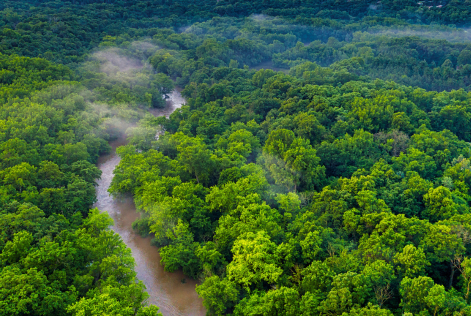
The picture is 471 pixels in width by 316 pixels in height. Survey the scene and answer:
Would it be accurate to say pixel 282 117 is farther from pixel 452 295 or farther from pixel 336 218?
pixel 452 295

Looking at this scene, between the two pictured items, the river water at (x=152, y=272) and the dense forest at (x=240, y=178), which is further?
the river water at (x=152, y=272)

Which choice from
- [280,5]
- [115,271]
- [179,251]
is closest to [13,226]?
[115,271]

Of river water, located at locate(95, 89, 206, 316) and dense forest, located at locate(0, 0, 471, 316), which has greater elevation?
dense forest, located at locate(0, 0, 471, 316)

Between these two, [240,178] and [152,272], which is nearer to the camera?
[152,272]

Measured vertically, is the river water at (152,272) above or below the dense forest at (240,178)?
below
